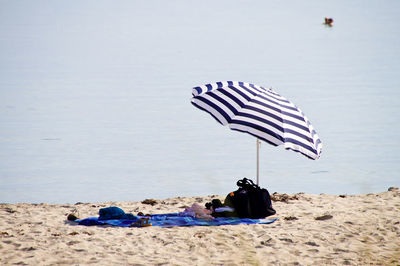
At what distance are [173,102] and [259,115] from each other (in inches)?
322

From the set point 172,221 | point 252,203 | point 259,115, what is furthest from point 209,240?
point 259,115

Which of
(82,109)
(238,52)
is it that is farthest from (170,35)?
(82,109)

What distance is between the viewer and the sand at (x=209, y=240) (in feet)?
21.6

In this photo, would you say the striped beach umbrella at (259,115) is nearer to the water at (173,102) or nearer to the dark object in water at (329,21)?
the water at (173,102)

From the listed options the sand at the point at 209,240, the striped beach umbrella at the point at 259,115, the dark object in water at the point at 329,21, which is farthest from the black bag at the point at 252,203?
the dark object in water at the point at 329,21

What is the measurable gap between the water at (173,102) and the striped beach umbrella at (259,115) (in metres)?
2.29

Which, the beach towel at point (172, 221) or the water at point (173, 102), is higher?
the water at point (173, 102)

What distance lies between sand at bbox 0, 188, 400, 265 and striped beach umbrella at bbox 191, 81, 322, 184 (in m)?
0.99

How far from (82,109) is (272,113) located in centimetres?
804

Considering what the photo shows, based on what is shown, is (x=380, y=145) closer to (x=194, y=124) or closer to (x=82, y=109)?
(x=194, y=124)

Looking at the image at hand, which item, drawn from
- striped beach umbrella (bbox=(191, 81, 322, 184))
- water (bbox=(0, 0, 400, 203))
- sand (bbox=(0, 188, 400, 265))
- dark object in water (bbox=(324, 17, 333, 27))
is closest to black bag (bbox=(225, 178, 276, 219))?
sand (bbox=(0, 188, 400, 265))

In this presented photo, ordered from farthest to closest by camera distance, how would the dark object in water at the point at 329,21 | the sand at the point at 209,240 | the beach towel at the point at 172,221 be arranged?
1. the dark object in water at the point at 329,21
2. the beach towel at the point at 172,221
3. the sand at the point at 209,240

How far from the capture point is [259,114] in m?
8.25

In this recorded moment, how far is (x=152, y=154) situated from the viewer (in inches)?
481
